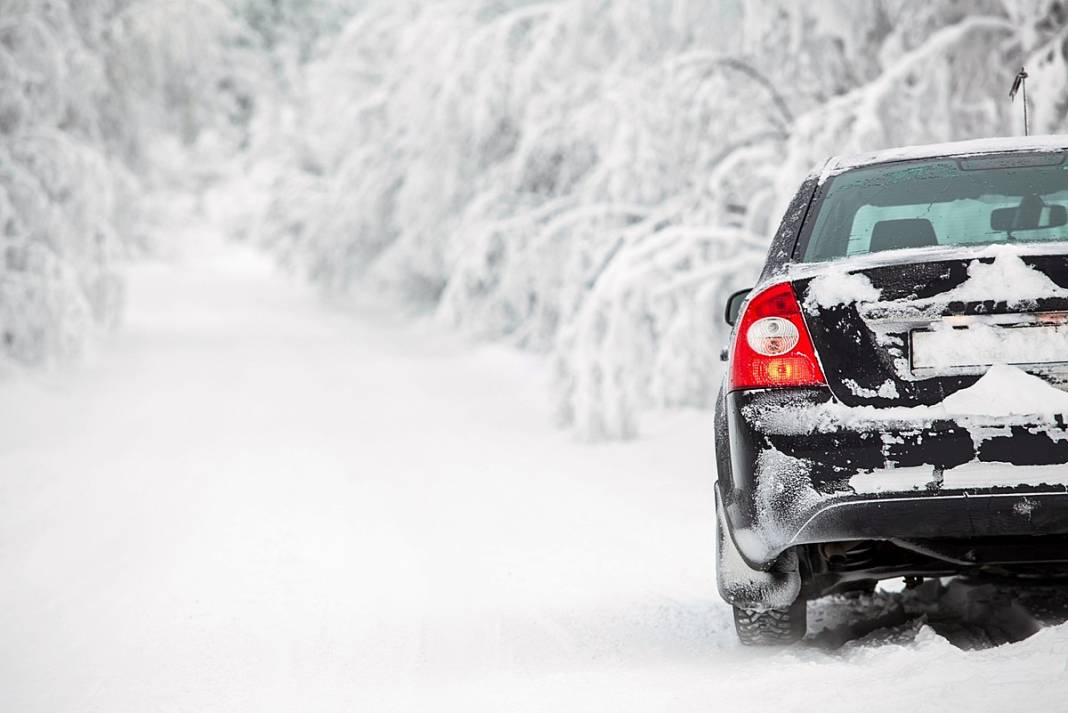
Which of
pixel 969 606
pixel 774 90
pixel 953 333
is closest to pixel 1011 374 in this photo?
pixel 953 333

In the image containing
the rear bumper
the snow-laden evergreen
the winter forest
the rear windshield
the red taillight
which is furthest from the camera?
the winter forest

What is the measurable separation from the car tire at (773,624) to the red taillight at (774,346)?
0.88m

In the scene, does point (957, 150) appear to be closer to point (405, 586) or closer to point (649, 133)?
point (405, 586)

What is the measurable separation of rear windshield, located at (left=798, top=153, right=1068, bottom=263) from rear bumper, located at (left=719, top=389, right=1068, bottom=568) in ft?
2.63

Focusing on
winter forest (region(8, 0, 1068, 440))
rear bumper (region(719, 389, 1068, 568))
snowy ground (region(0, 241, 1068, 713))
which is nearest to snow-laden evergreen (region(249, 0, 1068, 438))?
winter forest (region(8, 0, 1068, 440))

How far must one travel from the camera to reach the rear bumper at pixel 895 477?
3.46m

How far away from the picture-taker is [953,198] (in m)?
4.30

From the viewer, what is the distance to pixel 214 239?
193ft

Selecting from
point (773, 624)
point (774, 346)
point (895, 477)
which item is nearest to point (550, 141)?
point (773, 624)

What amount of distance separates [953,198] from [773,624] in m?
1.55

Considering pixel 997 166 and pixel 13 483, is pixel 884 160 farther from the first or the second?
pixel 13 483

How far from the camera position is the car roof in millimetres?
4281

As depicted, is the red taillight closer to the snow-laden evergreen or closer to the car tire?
the car tire

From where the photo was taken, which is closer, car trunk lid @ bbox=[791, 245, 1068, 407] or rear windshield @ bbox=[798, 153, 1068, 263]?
car trunk lid @ bbox=[791, 245, 1068, 407]
